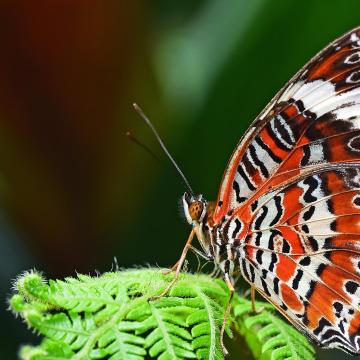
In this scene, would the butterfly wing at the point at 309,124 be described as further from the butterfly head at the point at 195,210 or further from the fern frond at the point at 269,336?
the fern frond at the point at 269,336

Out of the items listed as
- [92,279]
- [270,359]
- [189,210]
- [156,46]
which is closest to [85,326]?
[92,279]

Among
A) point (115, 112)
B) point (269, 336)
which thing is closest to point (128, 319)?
point (269, 336)

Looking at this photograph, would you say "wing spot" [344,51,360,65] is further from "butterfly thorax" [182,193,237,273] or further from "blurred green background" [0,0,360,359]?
"blurred green background" [0,0,360,359]

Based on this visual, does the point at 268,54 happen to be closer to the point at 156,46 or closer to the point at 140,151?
the point at 156,46

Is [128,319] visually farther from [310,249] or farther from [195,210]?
[310,249]

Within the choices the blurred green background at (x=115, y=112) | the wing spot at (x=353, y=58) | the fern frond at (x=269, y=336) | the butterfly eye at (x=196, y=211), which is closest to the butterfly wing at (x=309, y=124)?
the wing spot at (x=353, y=58)

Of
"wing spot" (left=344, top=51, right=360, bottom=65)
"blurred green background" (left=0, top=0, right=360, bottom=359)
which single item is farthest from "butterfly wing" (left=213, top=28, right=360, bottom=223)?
"blurred green background" (left=0, top=0, right=360, bottom=359)
